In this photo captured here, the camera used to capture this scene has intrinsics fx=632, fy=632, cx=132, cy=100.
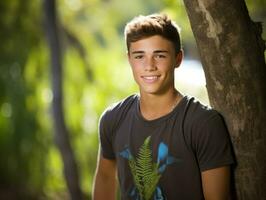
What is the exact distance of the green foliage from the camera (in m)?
2.64

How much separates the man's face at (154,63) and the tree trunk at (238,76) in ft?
0.48

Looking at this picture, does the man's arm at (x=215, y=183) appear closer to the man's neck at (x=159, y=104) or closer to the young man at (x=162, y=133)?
the young man at (x=162, y=133)

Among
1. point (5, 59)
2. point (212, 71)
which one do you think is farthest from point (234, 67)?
point (5, 59)


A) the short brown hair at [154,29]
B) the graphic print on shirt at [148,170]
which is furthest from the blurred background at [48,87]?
the graphic print on shirt at [148,170]

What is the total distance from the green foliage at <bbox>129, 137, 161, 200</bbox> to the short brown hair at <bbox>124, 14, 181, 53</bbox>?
434 mm

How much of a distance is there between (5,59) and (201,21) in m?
4.27

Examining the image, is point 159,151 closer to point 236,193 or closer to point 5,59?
point 236,193

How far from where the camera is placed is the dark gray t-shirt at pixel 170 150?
2510mm

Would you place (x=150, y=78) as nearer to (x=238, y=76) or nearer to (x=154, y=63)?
(x=154, y=63)

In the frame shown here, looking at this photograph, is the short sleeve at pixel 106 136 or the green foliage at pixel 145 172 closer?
the green foliage at pixel 145 172

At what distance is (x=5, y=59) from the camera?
6.51 meters

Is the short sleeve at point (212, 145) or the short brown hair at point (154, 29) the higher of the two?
the short brown hair at point (154, 29)

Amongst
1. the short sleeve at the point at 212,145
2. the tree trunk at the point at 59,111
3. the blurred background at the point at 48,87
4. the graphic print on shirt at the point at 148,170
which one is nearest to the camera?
the short sleeve at the point at 212,145

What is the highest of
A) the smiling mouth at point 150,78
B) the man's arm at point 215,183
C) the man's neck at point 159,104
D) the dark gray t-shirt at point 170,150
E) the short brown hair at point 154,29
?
the short brown hair at point 154,29
